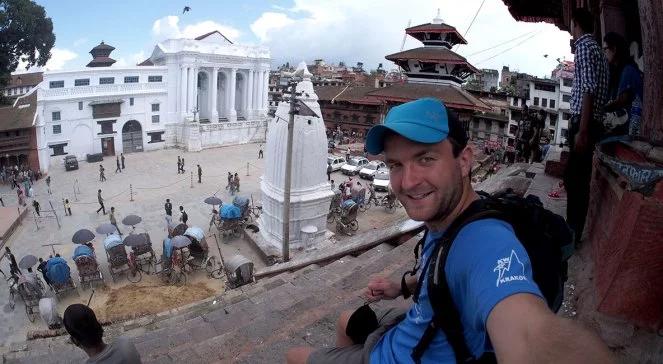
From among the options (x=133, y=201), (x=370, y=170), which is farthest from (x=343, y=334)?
(x=370, y=170)

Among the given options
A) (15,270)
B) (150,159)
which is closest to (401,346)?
(15,270)

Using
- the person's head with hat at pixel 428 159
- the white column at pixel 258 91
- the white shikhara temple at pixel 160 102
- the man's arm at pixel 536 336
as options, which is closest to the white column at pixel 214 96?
the white shikhara temple at pixel 160 102

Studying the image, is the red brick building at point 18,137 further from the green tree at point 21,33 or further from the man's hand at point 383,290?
the man's hand at point 383,290

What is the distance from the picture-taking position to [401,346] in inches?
72.9

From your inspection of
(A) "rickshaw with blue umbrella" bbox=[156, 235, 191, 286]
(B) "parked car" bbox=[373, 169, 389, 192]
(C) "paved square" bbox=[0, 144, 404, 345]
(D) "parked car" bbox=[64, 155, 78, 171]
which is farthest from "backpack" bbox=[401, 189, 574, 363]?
(D) "parked car" bbox=[64, 155, 78, 171]

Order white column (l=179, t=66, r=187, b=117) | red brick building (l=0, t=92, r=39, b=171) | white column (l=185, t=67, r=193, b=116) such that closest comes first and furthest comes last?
red brick building (l=0, t=92, r=39, b=171) < white column (l=179, t=66, r=187, b=117) < white column (l=185, t=67, r=193, b=116)

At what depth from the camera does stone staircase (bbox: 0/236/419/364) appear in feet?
13.2

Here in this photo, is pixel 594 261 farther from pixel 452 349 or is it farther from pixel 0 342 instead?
pixel 0 342

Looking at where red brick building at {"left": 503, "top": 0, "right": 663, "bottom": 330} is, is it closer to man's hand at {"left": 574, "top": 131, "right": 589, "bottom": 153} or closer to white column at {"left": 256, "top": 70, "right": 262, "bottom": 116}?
man's hand at {"left": 574, "top": 131, "right": 589, "bottom": 153}

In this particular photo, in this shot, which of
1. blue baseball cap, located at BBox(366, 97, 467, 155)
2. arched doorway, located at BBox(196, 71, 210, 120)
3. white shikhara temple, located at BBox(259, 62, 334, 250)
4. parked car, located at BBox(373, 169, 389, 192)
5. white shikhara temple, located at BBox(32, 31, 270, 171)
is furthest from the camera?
arched doorway, located at BBox(196, 71, 210, 120)

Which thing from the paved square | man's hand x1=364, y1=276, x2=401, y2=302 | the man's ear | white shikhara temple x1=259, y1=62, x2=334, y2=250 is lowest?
the paved square

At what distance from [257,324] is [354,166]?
25.3m

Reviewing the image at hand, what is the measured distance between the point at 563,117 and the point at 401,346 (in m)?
39.0

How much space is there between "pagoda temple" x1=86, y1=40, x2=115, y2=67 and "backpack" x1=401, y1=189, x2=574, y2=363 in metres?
54.7
